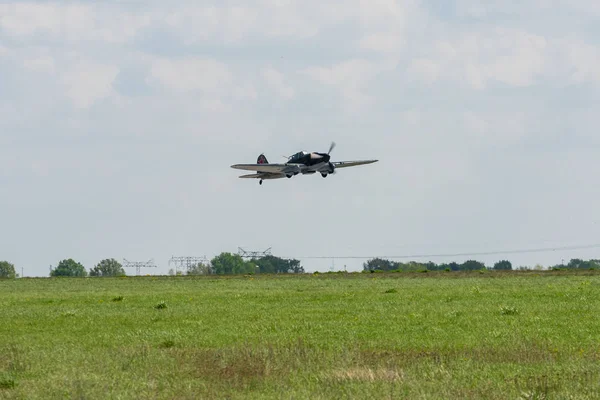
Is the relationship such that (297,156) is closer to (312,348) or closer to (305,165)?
(305,165)

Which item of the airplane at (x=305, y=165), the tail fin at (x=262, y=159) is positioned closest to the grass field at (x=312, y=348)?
the airplane at (x=305, y=165)

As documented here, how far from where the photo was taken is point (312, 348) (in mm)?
24328

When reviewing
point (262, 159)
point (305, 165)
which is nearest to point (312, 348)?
point (305, 165)

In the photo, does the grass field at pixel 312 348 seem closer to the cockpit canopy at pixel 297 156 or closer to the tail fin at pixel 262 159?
the cockpit canopy at pixel 297 156

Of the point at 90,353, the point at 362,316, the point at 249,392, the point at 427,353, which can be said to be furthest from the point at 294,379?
the point at 362,316

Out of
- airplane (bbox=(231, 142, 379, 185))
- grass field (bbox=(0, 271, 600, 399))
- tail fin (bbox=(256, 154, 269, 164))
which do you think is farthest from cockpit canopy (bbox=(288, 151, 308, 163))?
grass field (bbox=(0, 271, 600, 399))

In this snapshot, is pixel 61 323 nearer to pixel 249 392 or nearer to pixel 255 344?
pixel 255 344

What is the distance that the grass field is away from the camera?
1825cm

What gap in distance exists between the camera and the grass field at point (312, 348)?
18250mm

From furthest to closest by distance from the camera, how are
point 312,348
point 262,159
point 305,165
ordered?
point 262,159 → point 305,165 → point 312,348

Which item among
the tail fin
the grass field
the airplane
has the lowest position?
the grass field

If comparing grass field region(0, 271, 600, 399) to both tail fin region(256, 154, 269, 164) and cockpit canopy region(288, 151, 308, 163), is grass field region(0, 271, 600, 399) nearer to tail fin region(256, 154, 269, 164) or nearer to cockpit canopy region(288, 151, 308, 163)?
cockpit canopy region(288, 151, 308, 163)

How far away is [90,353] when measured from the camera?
24.2 metres

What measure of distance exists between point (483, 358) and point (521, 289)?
24783 millimetres
